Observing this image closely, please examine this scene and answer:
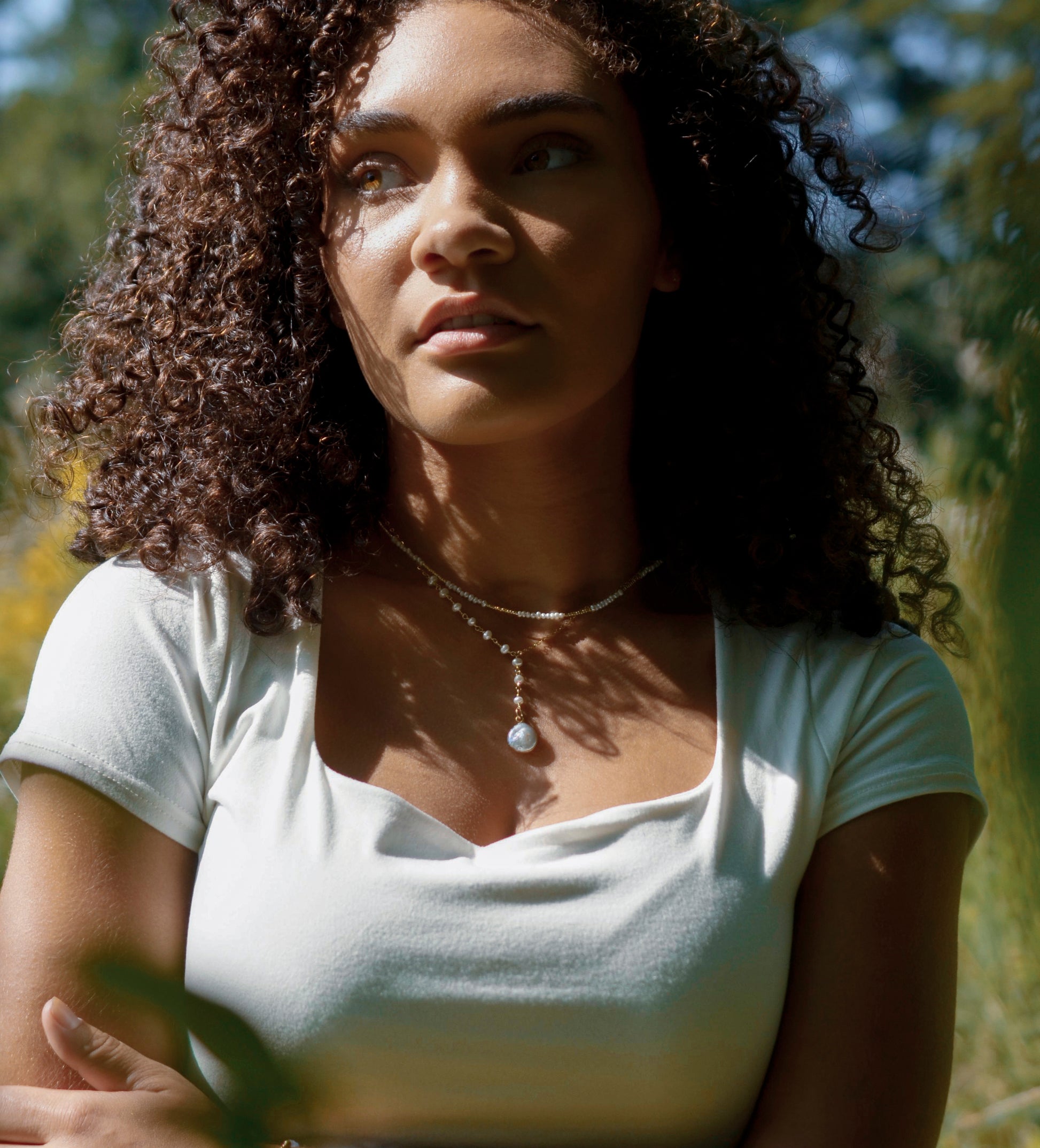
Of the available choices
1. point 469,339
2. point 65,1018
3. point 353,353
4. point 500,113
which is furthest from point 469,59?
point 65,1018

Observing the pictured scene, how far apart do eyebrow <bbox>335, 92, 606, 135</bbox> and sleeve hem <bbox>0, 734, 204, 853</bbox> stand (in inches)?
27.7

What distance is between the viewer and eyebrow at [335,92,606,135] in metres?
1.36

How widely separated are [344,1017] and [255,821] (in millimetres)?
217

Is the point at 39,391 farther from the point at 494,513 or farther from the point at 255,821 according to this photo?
the point at 255,821

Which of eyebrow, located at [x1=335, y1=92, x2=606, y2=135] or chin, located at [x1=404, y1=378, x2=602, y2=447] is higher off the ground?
eyebrow, located at [x1=335, y1=92, x2=606, y2=135]

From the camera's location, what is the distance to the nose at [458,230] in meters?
1.33

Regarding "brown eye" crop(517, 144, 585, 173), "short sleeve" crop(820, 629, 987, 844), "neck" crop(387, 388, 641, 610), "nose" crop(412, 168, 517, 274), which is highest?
"brown eye" crop(517, 144, 585, 173)

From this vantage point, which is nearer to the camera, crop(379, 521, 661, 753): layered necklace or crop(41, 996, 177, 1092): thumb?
crop(41, 996, 177, 1092): thumb

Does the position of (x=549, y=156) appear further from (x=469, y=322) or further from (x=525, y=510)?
(x=525, y=510)

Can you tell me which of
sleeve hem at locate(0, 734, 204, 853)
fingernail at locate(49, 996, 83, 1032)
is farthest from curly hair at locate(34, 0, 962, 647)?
fingernail at locate(49, 996, 83, 1032)

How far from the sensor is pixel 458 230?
A: 1320mm

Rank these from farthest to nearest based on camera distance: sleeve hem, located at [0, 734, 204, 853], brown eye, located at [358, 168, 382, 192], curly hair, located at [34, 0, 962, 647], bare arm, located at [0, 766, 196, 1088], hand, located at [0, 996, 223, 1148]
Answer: curly hair, located at [34, 0, 962, 647] < brown eye, located at [358, 168, 382, 192] < sleeve hem, located at [0, 734, 204, 853] < bare arm, located at [0, 766, 196, 1088] < hand, located at [0, 996, 223, 1148]

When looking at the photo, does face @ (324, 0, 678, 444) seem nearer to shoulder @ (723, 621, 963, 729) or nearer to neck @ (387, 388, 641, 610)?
neck @ (387, 388, 641, 610)

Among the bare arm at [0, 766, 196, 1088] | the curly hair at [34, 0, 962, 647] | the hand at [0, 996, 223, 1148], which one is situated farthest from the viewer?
the curly hair at [34, 0, 962, 647]
